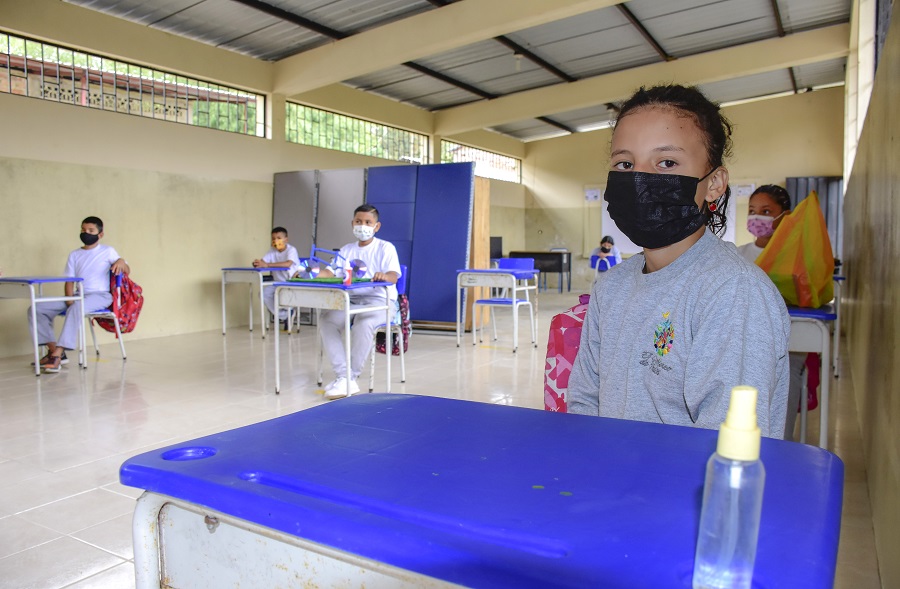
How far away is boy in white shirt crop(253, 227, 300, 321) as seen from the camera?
284 inches

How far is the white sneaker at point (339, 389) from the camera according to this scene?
4137mm

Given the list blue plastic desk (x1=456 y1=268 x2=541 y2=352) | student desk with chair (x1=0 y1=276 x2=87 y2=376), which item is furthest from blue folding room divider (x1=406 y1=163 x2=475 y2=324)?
student desk with chair (x1=0 y1=276 x2=87 y2=376)

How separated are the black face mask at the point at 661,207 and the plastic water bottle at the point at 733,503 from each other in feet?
2.79

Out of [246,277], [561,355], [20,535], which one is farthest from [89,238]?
[561,355]

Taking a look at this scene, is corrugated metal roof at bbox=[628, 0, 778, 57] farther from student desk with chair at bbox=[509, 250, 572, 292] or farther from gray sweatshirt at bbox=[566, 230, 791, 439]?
gray sweatshirt at bbox=[566, 230, 791, 439]

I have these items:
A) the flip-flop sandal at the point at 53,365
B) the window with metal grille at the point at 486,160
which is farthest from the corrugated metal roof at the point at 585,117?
the flip-flop sandal at the point at 53,365

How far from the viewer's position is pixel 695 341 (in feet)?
3.46

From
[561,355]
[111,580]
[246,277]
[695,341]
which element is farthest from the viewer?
[246,277]

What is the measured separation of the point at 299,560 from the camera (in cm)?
61

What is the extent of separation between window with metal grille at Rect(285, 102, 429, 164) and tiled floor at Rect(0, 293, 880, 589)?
3324mm

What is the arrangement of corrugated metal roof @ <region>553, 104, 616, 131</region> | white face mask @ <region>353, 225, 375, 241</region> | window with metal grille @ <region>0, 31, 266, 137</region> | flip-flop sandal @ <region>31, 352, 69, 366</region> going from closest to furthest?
white face mask @ <region>353, 225, 375, 241</region> → flip-flop sandal @ <region>31, 352, 69, 366</region> → window with metal grille @ <region>0, 31, 266, 137</region> → corrugated metal roof @ <region>553, 104, 616, 131</region>

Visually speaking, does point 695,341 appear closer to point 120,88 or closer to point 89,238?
point 89,238

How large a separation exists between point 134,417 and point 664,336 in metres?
3.39

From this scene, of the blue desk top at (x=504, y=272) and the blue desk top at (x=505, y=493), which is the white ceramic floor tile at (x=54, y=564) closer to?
the blue desk top at (x=505, y=493)
